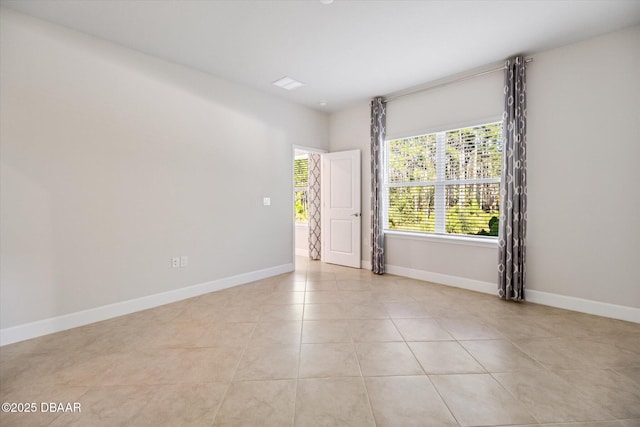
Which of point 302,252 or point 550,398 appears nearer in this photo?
point 550,398

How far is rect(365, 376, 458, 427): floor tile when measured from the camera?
62.1 inches

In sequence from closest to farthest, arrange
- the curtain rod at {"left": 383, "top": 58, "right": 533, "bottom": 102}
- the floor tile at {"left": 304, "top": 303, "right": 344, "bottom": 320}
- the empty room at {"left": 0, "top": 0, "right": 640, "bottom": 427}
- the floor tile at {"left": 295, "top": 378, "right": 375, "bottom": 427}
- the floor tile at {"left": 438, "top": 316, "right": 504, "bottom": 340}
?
the floor tile at {"left": 295, "top": 378, "right": 375, "bottom": 427} → the empty room at {"left": 0, "top": 0, "right": 640, "bottom": 427} → the floor tile at {"left": 438, "top": 316, "right": 504, "bottom": 340} → the floor tile at {"left": 304, "top": 303, "right": 344, "bottom": 320} → the curtain rod at {"left": 383, "top": 58, "right": 533, "bottom": 102}

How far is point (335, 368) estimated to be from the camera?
2.07m

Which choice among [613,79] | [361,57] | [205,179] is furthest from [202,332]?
[613,79]

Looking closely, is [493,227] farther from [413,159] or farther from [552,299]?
[413,159]

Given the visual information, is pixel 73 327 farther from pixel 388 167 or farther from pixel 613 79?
pixel 613 79

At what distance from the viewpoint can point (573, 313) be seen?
3.05 meters

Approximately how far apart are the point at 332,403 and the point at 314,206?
4.59 metres

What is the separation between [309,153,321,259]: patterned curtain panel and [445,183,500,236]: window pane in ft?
8.78

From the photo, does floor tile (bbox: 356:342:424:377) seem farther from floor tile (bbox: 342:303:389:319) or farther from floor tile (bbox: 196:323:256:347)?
floor tile (bbox: 196:323:256:347)

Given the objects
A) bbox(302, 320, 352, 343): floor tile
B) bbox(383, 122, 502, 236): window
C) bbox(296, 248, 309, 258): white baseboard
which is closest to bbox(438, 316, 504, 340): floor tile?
bbox(302, 320, 352, 343): floor tile

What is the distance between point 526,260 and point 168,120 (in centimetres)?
466

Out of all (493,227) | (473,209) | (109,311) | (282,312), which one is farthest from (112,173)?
(493,227)

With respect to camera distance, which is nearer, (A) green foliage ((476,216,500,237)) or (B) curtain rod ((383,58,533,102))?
(B) curtain rod ((383,58,533,102))
